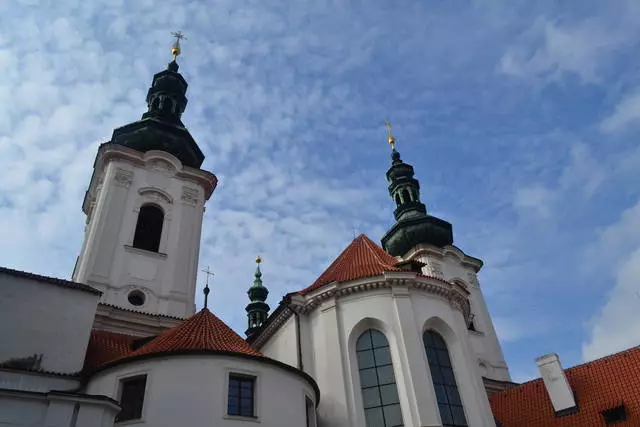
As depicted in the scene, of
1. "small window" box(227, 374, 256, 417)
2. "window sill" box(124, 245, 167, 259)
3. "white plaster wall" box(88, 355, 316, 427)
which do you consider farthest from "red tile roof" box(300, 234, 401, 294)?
"window sill" box(124, 245, 167, 259)

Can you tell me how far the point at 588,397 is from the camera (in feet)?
61.3

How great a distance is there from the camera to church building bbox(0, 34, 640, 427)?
12.8m

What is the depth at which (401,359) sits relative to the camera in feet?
50.5

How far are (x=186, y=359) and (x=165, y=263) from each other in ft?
29.4

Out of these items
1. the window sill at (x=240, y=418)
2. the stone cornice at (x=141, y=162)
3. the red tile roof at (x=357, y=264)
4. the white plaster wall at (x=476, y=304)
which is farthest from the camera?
the white plaster wall at (x=476, y=304)

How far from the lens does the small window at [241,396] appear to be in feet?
42.1

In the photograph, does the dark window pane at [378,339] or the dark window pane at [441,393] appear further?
the dark window pane at [378,339]

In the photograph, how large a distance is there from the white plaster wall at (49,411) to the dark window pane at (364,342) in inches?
292

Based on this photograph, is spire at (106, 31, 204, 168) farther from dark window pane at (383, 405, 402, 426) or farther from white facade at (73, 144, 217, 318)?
dark window pane at (383, 405, 402, 426)

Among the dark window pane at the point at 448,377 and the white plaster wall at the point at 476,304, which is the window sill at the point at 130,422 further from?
the white plaster wall at the point at 476,304

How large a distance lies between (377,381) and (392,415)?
104cm

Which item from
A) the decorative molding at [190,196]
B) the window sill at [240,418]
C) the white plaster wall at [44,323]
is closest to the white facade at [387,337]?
the window sill at [240,418]

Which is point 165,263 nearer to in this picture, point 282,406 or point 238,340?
point 238,340

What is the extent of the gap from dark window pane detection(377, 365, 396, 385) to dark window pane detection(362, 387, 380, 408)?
295 mm
